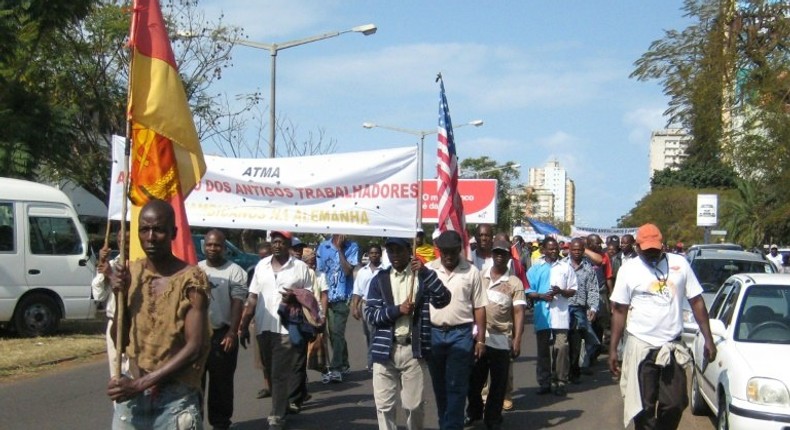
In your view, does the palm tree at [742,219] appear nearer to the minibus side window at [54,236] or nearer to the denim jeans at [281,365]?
the minibus side window at [54,236]

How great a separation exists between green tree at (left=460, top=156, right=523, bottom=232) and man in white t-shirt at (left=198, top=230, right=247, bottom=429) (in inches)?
2153

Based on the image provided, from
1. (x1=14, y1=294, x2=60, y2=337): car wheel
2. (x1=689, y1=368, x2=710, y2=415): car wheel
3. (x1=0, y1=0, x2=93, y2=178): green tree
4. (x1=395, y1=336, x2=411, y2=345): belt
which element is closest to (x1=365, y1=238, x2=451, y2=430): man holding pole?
(x1=395, y1=336, x2=411, y2=345): belt

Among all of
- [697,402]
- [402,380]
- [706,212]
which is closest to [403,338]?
[402,380]

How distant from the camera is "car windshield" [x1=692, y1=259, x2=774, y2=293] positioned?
623 inches

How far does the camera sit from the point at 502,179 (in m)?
71.2

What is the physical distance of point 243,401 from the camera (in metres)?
10.3

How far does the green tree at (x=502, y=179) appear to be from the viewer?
64250 millimetres

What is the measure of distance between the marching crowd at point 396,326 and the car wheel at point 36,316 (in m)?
5.93

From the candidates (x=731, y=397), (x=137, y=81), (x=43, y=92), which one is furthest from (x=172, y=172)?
(x=43, y=92)

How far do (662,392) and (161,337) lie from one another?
4201mm

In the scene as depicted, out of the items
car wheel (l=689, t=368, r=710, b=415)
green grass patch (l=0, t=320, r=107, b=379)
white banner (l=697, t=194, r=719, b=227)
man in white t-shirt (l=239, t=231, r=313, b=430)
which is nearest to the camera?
man in white t-shirt (l=239, t=231, r=313, b=430)

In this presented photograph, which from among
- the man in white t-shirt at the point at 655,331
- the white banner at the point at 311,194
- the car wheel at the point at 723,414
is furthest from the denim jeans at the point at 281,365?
the car wheel at the point at 723,414

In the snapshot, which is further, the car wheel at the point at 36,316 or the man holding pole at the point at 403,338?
the car wheel at the point at 36,316

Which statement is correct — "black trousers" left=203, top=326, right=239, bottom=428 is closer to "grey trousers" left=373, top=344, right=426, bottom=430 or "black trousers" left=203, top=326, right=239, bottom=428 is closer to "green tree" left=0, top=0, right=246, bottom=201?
"grey trousers" left=373, top=344, right=426, bottom=430
